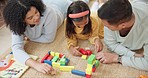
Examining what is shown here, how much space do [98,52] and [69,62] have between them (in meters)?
0.20

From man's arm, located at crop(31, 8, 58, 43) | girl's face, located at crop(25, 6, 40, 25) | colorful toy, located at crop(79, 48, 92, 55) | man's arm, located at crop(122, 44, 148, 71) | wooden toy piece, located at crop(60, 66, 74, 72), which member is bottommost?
wooden toy piece, located at crop(60, 66, 74, 72)

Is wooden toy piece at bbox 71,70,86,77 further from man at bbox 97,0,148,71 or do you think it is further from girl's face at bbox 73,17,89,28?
girl's face at bbox 73,17,89,28

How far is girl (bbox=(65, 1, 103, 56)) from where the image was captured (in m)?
1.18

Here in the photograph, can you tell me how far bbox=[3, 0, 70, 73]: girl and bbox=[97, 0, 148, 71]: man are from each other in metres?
0.38

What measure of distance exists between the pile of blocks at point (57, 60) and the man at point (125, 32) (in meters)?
0.20

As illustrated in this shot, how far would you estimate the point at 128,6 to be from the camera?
0.96 m

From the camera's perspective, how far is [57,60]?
124 centimetres

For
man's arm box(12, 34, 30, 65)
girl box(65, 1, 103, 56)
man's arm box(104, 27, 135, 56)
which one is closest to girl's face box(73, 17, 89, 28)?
girl box(65, 1, 103, 56)

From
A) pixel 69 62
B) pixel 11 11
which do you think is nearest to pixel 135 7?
pixel 69 62

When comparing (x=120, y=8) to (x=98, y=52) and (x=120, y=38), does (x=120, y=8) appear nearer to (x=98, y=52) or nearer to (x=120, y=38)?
(x=120, y=38)

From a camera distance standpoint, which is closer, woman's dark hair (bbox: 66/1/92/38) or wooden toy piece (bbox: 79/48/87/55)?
woman's dark hair (bbox: 66/1/92/38)

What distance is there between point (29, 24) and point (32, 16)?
99 mm

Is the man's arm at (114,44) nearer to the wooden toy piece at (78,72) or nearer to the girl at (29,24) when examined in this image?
the wooden toy piece at (78,72)

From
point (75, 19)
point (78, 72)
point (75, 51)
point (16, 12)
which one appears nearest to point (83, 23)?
point (75, 19)
